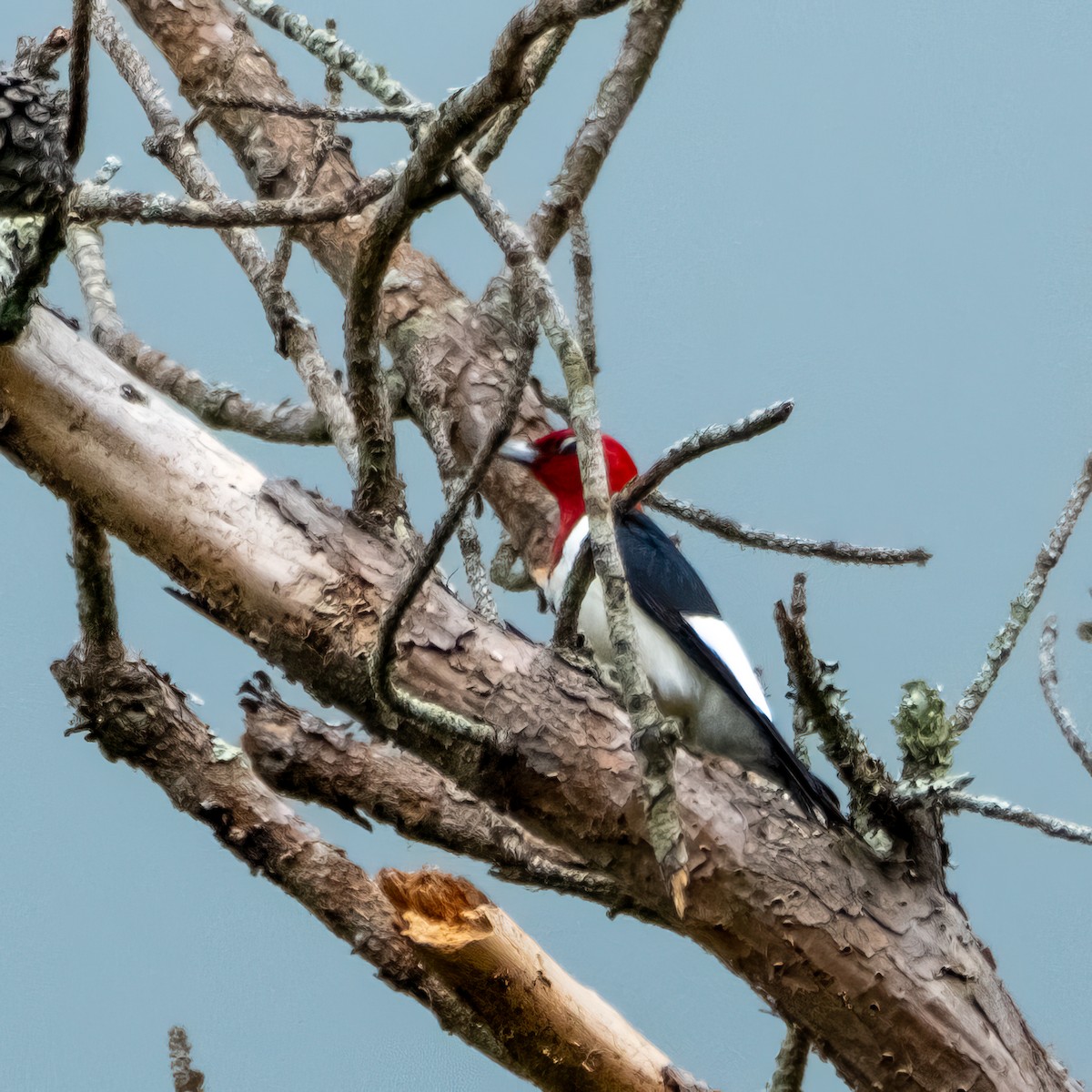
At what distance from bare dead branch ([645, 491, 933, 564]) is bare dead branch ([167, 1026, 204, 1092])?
819 mm

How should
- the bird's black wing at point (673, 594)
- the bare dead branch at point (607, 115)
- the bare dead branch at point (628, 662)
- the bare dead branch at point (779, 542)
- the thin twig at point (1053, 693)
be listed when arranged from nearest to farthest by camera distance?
the bare dead branch at point (628, 662)
the bare dead branch at point (607, 115)
the bare dead branch at point (779, 542)
the thin twig at point (1053, 693)
the bird's black wing at point (673, 594)

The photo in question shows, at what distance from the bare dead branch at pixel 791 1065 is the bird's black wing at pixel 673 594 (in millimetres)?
318

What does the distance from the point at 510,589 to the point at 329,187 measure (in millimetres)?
686

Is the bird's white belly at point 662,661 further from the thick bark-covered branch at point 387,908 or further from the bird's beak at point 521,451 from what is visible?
the thick bark-covered branch at point 387,908

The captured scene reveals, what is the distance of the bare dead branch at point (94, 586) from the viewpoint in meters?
1.17

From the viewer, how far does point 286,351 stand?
1436 millimetres

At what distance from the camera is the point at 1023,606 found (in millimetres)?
1272

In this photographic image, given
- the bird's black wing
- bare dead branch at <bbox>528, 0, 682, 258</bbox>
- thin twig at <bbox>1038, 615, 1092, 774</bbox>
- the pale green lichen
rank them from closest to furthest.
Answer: bare dead branch at <bbox>528, 0, 682, 258</bbox> → the pale green lichen → thin twig at <bbox>1038, 615, 1092, 774</bbox> → the bird's black wing

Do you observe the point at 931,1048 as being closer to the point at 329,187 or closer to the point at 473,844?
the point at 473,844

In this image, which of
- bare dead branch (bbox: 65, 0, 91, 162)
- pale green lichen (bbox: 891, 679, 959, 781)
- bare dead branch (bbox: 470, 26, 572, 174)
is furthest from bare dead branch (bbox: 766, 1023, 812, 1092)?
bare dead branch (bbox: 65, 0, 91, 162)

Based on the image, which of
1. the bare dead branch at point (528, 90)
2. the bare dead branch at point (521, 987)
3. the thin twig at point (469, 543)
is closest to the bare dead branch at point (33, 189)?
the bare dead branch at point (528, 90)

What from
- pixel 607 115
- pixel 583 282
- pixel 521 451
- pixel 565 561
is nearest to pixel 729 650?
pixel 565 561

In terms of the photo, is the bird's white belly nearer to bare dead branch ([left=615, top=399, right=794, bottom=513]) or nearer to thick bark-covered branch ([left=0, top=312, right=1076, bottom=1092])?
thick bark-covered branch ([left=0, top=312, right=1076, bottom=1092])

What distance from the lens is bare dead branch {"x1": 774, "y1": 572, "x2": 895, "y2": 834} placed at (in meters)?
0.99
